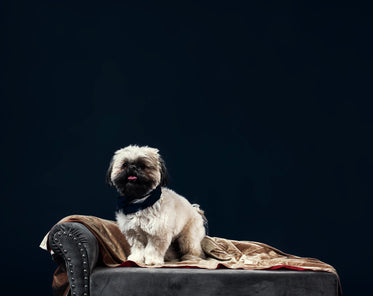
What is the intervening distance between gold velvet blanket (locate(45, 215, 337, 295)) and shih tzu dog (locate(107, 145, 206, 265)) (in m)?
0.14

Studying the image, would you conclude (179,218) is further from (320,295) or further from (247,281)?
(320,295)

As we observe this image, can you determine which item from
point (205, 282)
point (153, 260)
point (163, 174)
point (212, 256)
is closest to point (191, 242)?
point (212, 256)

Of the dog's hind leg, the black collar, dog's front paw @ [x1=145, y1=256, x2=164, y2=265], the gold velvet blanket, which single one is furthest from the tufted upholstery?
the dog's hind leg

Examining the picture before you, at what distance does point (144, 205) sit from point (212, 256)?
78 centimetres

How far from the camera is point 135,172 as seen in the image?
11.6 feet

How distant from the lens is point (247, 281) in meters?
3.15

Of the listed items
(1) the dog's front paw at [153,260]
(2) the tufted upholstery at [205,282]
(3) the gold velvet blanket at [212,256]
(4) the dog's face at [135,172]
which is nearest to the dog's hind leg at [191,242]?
(3) the gold velvet blanket at [212,256]

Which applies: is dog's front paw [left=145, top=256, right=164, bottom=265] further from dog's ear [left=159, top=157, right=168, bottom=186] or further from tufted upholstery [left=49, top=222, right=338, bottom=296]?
dog's ear [left=159, top=157, right=168, bottom=186]

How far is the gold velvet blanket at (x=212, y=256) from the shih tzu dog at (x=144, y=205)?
14cm

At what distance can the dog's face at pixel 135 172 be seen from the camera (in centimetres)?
355

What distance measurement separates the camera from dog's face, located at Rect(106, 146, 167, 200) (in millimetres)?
3547

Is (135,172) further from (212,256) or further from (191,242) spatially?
(212,256)

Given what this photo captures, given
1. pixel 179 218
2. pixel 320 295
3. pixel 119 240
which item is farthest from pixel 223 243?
pixel 320 295

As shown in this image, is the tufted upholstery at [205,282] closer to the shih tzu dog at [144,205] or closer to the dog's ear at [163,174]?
the shih tzu dog at [144,205]
